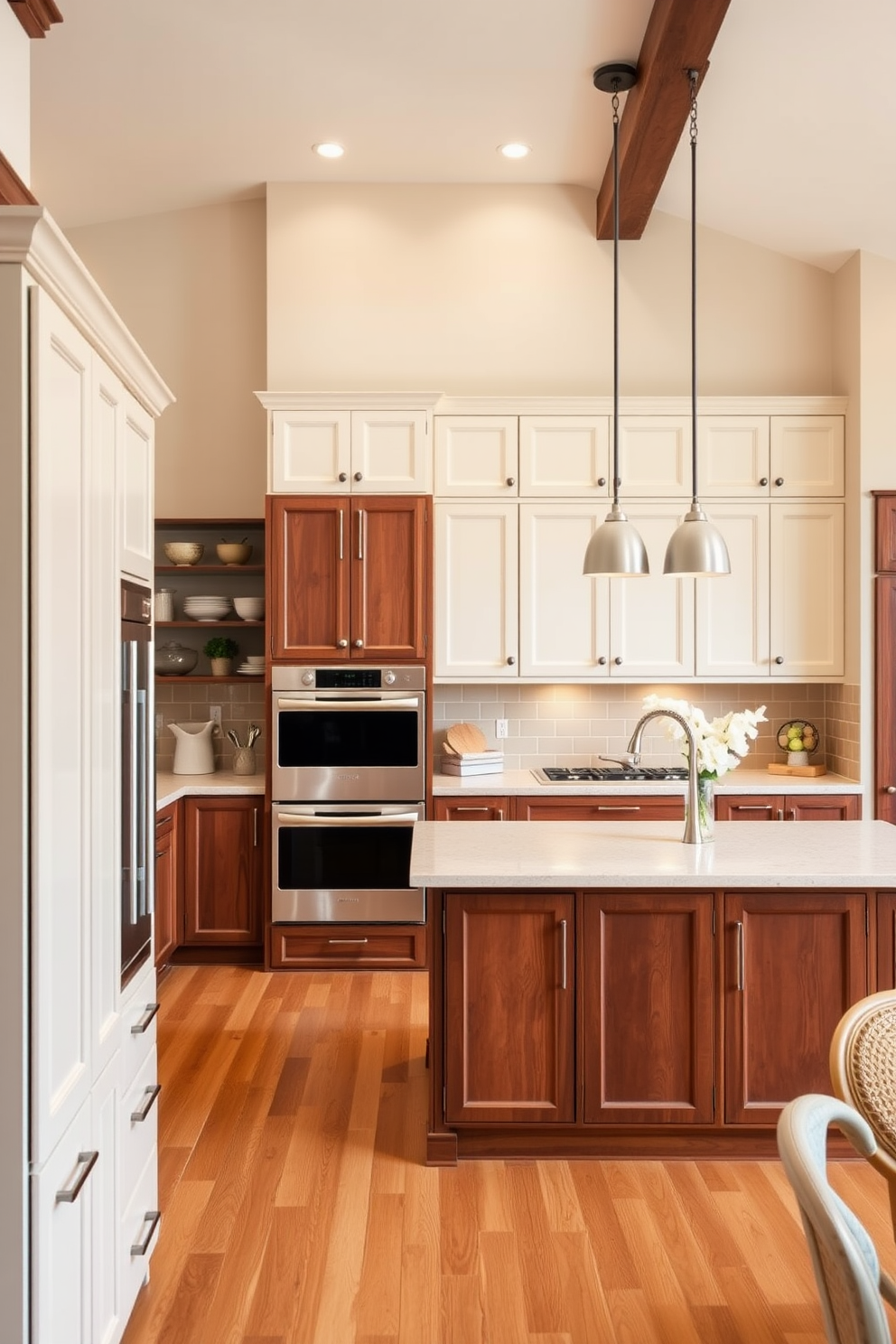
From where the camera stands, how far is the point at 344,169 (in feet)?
16.3

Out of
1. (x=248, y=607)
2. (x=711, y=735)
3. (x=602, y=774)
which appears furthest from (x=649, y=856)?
(x=248, y=607)

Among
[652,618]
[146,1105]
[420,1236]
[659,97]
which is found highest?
[659,97]

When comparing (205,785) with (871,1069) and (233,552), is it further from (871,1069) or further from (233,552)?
(871,1069)

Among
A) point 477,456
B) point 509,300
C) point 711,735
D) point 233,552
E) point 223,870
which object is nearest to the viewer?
point 711,735

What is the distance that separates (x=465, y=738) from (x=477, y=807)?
1.63ft

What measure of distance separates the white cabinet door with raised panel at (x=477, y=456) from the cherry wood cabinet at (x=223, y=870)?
1.75m

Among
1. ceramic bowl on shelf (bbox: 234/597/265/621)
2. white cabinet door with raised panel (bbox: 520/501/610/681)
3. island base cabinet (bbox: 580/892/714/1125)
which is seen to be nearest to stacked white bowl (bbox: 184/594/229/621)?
ceramic bowl on shelf (bbox: 234/597/265/621)

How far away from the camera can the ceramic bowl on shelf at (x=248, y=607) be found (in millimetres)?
5004

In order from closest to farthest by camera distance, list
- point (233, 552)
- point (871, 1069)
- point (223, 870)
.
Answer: point (871, 1069), point (223, 870), point (233, 552)

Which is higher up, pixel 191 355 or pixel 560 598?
pixel 191 355

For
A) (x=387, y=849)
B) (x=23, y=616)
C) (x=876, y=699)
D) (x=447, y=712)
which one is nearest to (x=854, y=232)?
(x=876, y=699)

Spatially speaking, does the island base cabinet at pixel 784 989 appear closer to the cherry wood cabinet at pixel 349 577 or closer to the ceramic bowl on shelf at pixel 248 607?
the cherry wood cabinet at pixel 349 577

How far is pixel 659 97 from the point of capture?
3621mm

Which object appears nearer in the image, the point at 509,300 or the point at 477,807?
the point at 477,807
